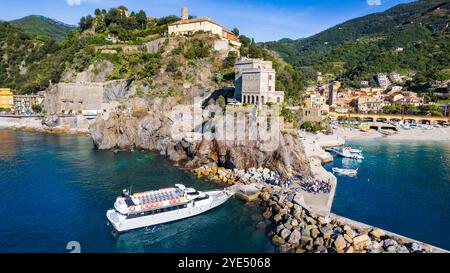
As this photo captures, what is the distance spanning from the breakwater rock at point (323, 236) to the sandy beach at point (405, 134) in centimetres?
4867

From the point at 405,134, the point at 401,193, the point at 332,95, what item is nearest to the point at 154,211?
the point at 401,193

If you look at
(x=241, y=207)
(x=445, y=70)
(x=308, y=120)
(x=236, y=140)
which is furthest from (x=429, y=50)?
(x=241, y=207)

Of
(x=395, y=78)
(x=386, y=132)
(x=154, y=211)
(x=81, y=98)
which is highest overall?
(x=395, y=78)

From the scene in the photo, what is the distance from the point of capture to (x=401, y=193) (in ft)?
112

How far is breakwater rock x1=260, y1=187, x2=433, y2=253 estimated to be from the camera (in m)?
20.9

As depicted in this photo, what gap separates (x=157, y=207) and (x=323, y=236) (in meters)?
12.8

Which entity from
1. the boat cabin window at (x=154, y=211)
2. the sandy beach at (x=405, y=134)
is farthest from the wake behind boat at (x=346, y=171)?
the sandy beach at (x=405, y=134)

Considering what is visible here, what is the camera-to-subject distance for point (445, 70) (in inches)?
4702

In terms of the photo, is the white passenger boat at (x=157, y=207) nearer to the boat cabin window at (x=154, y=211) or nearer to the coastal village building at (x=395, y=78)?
the boat cabin window at (x=154, y=211)

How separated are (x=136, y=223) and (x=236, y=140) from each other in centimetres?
1818

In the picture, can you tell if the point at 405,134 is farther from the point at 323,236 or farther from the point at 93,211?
the point at 93,211

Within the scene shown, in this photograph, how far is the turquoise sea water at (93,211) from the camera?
2297 centimetres

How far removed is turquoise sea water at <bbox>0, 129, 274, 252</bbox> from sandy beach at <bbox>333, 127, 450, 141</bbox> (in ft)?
147

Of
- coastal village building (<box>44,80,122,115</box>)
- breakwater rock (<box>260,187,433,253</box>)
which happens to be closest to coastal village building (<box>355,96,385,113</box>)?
coastal village building (<box>44,80,122,115</box>)
